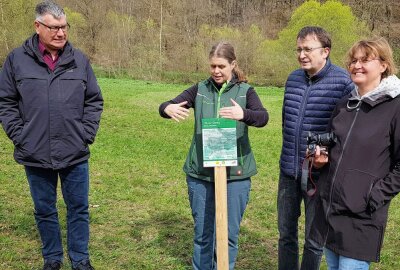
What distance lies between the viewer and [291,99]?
400 centimetres

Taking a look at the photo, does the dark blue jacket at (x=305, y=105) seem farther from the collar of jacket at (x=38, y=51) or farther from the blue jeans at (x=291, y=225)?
the collar of jacket at (x=38, y=51)

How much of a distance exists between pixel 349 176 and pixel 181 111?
1532mm

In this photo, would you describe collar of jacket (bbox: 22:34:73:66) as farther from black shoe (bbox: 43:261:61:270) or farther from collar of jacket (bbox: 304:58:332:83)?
collar of jacket (bbox: 304:58:332:83)

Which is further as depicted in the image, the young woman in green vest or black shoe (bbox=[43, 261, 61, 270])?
black shoe (bbox=[43, 261, 61, 270])

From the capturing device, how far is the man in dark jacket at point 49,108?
4.11m

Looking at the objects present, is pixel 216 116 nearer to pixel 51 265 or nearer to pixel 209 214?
pixel 209 214

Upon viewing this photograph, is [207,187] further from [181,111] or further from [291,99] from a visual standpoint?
[291,99]

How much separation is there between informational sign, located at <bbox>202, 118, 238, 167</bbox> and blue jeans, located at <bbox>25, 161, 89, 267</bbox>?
1358mm

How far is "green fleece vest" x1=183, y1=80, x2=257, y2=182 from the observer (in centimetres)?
394

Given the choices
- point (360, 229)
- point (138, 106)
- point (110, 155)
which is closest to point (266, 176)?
point (110, 155)

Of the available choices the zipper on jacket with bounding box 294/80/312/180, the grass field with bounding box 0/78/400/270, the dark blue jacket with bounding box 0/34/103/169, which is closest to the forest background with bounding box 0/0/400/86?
the grass field with bounding box 0/78/400/270

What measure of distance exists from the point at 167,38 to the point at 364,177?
5675 cm

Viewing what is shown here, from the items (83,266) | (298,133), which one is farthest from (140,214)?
(298,133)

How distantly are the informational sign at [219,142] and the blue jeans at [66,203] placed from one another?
136 centimetres
